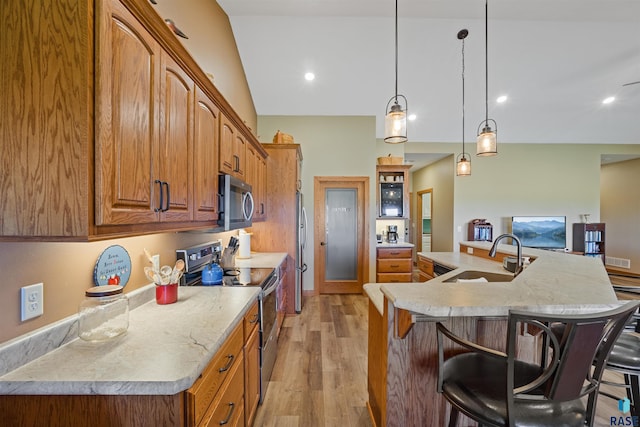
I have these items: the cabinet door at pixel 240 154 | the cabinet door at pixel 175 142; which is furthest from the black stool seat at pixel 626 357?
the cabinet door at pixel 240 154

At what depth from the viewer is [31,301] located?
95 cm

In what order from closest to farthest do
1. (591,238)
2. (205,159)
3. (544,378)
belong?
(544,378) → (205,159) → (591,238)

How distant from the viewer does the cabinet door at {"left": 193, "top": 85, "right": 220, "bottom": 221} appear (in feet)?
5.04

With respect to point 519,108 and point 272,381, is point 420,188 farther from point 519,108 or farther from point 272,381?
point 272,381

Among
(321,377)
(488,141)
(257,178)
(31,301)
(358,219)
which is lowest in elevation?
(321,377)

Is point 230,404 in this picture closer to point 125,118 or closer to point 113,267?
point 113,267

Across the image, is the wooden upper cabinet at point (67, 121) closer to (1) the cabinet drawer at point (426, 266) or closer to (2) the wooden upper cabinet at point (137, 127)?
(2) the wooden upper cabinet at point (137, 127)

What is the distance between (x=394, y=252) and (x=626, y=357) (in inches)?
130

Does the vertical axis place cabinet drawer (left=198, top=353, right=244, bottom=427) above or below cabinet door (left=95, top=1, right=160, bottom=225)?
below

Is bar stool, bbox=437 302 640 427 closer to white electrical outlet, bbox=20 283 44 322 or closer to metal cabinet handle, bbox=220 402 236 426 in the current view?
metal cabinet handle, bbox=220 402 236 426

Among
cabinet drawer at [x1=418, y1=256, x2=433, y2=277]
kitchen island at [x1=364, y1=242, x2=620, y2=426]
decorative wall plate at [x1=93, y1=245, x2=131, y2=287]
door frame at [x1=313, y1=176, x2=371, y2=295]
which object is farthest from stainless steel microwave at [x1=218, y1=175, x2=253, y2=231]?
door frame at [x1=313, y1=176, x2=371, y2=295]

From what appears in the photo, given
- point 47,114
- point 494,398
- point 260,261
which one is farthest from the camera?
point 260,261

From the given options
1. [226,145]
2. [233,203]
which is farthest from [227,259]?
[226,145]

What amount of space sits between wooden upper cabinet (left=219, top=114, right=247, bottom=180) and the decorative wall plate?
2.66ft
